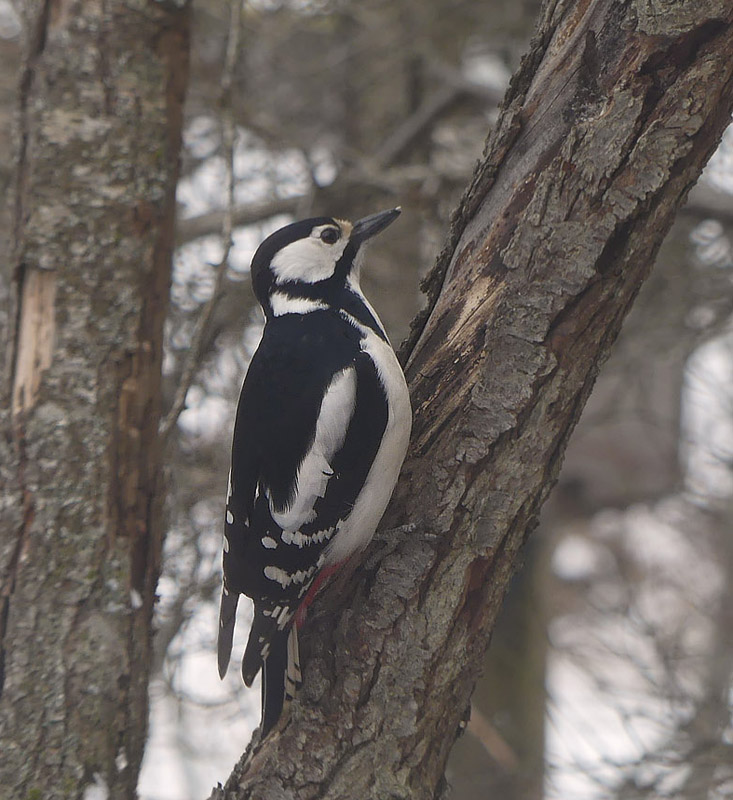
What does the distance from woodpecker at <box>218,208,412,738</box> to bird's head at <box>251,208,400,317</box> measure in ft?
0.81

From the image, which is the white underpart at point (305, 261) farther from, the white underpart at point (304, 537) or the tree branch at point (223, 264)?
the white underpart at point (304, 537)

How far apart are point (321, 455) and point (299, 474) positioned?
7 centimetres

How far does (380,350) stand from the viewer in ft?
7.51

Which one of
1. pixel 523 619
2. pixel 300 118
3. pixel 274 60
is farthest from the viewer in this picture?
pixel 523 619

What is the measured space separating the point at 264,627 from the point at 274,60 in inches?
156

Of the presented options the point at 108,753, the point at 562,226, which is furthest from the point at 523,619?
the point at 562,226

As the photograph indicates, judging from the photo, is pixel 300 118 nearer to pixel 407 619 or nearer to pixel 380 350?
pixel 380 350

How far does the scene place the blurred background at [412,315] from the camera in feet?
12.5

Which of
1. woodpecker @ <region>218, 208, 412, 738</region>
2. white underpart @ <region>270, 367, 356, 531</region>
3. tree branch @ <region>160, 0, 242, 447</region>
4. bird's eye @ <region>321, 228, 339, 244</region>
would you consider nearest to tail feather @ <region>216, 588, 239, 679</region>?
woodpecker @ <region>218, 208, 412, 738</region>

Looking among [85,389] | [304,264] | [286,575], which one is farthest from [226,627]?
[304,264]

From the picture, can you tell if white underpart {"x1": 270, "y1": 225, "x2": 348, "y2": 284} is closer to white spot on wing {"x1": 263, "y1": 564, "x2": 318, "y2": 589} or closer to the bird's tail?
white spot on wing {"x1": 263, "y1": 564, "x2": 318, "y2": 589}

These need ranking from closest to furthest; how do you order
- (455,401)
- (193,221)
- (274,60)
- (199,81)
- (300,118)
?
(455,401) → (193,221) → (199,81) → (274,60) → (300,118)

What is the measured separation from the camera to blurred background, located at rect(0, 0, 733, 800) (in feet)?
12.5

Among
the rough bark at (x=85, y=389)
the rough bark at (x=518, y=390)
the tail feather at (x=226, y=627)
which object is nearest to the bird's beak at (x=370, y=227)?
the rough bark at (x=85, y=389)
